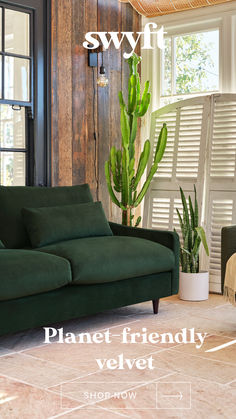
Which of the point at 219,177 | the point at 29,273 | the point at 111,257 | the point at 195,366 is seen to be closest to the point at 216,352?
the point at 195,366

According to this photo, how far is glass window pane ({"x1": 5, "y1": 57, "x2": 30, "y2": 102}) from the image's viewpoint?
451 centimetres

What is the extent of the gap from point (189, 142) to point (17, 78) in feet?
5.13

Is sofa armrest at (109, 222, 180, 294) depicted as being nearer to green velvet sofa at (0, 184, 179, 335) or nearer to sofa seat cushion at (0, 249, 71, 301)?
green velvet sofa at (0, 184, 179, 335)

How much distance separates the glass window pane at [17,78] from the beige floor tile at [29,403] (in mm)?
2524

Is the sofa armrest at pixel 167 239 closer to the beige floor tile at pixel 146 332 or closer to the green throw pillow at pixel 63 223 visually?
the green throw pillow at pixel 63 223

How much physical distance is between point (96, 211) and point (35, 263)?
1.04m

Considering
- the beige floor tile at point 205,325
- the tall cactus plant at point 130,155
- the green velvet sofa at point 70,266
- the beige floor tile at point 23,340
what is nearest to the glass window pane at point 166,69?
the tall cactus plant at point 130,155

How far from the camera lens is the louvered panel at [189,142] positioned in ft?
16.8

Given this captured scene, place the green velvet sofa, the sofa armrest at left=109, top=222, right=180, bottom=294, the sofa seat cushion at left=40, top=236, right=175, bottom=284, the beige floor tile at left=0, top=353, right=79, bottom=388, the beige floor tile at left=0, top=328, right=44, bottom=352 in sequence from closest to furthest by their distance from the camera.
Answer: the beige floor tile at left=0, top=353, right=79, bottom=388
the green velvet sofa
the beige floor tile at left=0, top=328, right=44, bottom=352
the sofa seat cushion at left=40, top=236, right=175, bottom=284
the sofa armrest at left=109, top=222, right=180, bottom=294

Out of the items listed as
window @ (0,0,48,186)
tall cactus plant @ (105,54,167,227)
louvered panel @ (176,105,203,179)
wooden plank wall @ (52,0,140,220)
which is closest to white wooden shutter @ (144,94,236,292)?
louvered panel @ (176,105,203,179)

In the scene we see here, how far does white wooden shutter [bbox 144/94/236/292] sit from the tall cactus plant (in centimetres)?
17

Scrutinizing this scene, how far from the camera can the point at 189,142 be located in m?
5.16

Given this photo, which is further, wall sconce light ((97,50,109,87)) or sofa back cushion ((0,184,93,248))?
wall sconce light ((97,50,109,87))

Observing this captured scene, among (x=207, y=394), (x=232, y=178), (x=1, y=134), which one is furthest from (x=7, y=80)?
(x=207, y=394)
